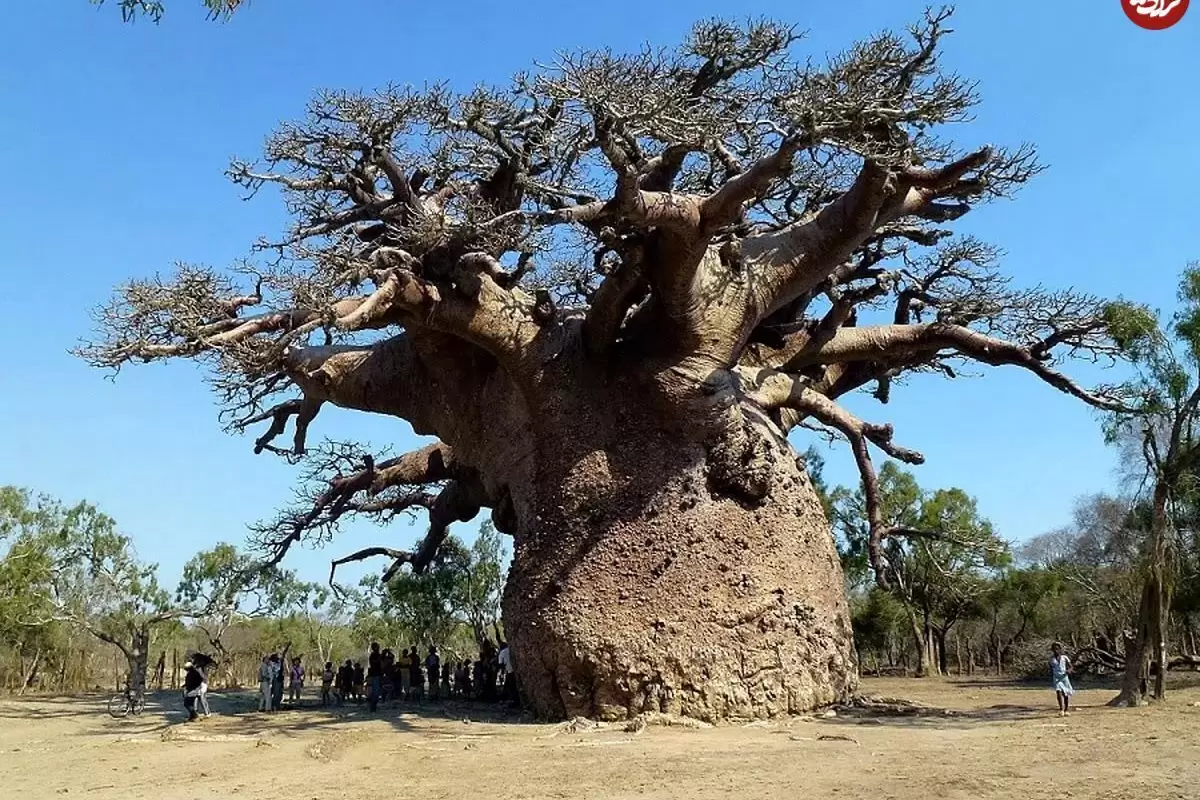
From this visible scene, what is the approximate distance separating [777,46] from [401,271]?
3.95 metres

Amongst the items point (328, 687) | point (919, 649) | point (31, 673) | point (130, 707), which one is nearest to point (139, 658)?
point (130, 707)

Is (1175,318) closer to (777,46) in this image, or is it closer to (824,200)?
(824,200)

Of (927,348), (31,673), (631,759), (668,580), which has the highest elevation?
(927,348)

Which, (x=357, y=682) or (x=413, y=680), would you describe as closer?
(x=413, y=680)

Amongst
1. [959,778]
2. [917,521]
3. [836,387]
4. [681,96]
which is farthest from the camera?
[917,521]

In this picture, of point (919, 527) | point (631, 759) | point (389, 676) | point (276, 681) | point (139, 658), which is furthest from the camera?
point (919, 527)

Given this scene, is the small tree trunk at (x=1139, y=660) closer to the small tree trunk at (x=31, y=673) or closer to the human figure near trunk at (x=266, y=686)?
the human figure near trunk at (x=266, y=686)

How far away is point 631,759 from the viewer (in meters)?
6.10

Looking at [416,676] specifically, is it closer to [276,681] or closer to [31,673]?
[276,681]

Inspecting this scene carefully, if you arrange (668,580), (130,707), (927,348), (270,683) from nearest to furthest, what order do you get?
(668,580) < (927,348) < (270,683) < (130,707)

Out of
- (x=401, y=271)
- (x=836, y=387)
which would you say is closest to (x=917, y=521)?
(x=836, y=387)

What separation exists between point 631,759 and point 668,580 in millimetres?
2100

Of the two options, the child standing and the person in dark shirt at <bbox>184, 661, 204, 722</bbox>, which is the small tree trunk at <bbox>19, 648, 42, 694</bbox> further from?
the child standing

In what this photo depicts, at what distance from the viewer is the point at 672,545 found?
816 centimetres
